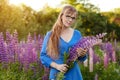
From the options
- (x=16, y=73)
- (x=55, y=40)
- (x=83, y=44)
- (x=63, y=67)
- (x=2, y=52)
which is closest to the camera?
(x=83, y=44)

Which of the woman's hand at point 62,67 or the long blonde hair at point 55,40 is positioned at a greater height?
the long blonde hair at point 55,40

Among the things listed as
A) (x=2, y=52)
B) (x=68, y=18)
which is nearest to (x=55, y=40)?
(x=68, y=18)

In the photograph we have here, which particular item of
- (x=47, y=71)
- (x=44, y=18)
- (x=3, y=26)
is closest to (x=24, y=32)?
(x=3, y=26)

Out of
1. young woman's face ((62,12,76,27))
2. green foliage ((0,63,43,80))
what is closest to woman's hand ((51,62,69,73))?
young woman's face ((62,12,76,27))

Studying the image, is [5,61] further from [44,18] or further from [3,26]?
[44,18]

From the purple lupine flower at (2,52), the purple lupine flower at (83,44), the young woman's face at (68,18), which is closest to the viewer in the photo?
the purple lupine flower at (83,44)

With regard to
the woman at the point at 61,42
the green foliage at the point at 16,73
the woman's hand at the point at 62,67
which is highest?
the woman at the point at 61,42

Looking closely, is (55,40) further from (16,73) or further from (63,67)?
(16,73)

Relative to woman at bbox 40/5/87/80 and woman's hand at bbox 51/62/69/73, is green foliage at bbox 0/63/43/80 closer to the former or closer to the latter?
woman at bbox 40/5/87/80

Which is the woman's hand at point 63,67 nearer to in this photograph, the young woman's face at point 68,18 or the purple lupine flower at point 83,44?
the purple lupine flower at point 83,44

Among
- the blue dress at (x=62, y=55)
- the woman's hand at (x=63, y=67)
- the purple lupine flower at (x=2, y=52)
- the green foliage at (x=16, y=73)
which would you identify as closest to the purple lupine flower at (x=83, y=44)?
the woman's hand at (x=63, y=67)

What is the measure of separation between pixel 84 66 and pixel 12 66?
2.74 m

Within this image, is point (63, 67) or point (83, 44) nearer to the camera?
point (83, 44)

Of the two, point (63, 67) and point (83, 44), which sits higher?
point (83, 44)
